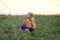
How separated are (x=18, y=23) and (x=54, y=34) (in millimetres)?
557

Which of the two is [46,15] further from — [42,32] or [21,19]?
[42,32]

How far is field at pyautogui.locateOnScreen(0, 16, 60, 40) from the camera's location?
8.59 ft

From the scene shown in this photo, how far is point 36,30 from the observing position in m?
2.83

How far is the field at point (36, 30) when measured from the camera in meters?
2.62
